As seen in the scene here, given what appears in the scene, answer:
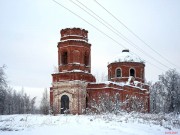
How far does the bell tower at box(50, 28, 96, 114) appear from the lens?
3347cm

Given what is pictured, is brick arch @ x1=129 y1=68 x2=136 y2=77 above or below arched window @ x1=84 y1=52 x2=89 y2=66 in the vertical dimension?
below

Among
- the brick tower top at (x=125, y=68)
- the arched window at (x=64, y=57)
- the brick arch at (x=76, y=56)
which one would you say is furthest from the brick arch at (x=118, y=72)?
the arched window at (x=64, y=57)

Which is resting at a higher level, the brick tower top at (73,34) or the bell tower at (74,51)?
the brick tower top at (73,34)

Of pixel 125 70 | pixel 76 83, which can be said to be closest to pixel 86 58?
pixel 76 83

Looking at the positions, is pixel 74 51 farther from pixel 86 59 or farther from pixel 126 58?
pixel 126 58

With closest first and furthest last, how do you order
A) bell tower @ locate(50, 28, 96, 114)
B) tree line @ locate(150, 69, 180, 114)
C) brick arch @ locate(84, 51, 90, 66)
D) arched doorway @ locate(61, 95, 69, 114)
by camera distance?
bell tower @ locate(50, 28, 96, 114)
arched doorway @ locate(61, 95, 69, 114)
brick arch @ locate(84, 51, 90, 66)
tree line @ locate(150, 69, 180, 114)

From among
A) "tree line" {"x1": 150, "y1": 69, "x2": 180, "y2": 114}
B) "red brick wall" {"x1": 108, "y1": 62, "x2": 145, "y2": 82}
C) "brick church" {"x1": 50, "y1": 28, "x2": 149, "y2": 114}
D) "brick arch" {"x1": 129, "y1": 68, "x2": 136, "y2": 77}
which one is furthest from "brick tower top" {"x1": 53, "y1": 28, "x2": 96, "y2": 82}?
"tree line" {"x1": 150, "y1": 69, "x2": 180, "y2": 114}

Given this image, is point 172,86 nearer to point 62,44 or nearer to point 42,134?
point 62,44

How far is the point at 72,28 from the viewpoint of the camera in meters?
34.6

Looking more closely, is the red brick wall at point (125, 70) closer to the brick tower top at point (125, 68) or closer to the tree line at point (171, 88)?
the brick tower top at point (125, 68)

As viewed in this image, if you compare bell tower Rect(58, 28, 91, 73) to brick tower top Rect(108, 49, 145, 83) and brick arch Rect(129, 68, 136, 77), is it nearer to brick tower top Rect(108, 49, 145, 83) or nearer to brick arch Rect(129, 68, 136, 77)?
brick tower top Rect(108, 49, 145, 83)

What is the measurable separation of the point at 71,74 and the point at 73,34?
15.5ft

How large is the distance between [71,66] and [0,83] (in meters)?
9.37

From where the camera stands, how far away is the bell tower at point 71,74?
3347 centimetres
